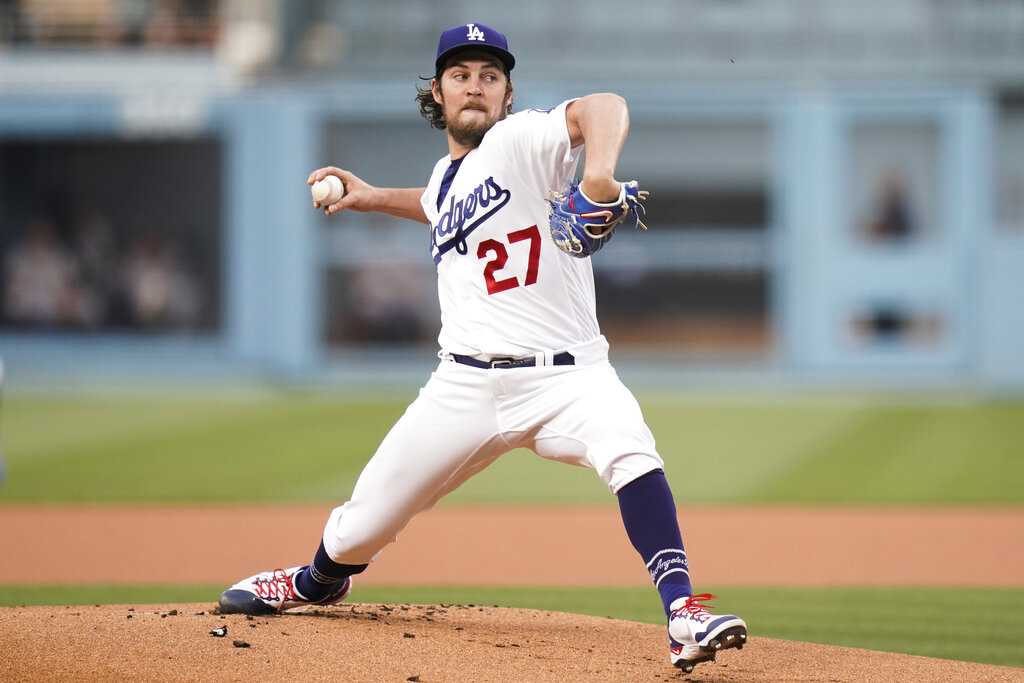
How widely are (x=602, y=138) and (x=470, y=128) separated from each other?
740 millimetres

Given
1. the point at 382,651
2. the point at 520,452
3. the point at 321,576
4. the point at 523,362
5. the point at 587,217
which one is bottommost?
the point at 520,452

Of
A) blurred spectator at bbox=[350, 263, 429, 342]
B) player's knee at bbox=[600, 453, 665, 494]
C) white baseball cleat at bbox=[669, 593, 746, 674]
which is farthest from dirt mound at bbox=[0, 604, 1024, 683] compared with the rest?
blurred spectator at bbox=[350, 263, 429, 342]

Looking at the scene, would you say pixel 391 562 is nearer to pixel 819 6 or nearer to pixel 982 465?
pixel 982 465

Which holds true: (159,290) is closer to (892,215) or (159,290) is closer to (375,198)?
(892,215)

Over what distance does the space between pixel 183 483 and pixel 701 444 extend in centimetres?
446

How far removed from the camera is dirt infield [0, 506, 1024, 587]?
6.96 meters

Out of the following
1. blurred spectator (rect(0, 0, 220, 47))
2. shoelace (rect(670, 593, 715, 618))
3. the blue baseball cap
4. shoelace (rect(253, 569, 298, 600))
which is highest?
blurred spectator (rect(0, 0, 220, 47))

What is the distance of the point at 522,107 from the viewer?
18.6 metres

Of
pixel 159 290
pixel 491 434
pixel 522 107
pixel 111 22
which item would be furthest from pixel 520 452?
pixel 111 22

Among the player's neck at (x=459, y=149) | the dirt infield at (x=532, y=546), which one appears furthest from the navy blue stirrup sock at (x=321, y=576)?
the dirt infield at (x=532, y=546)

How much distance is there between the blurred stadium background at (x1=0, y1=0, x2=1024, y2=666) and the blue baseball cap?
12.8m

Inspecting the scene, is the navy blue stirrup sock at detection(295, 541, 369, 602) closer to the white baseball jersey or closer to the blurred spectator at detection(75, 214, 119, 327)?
the white baseball jersey

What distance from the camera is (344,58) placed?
19859 mm

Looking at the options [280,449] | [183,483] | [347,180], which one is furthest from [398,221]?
[347,180]
